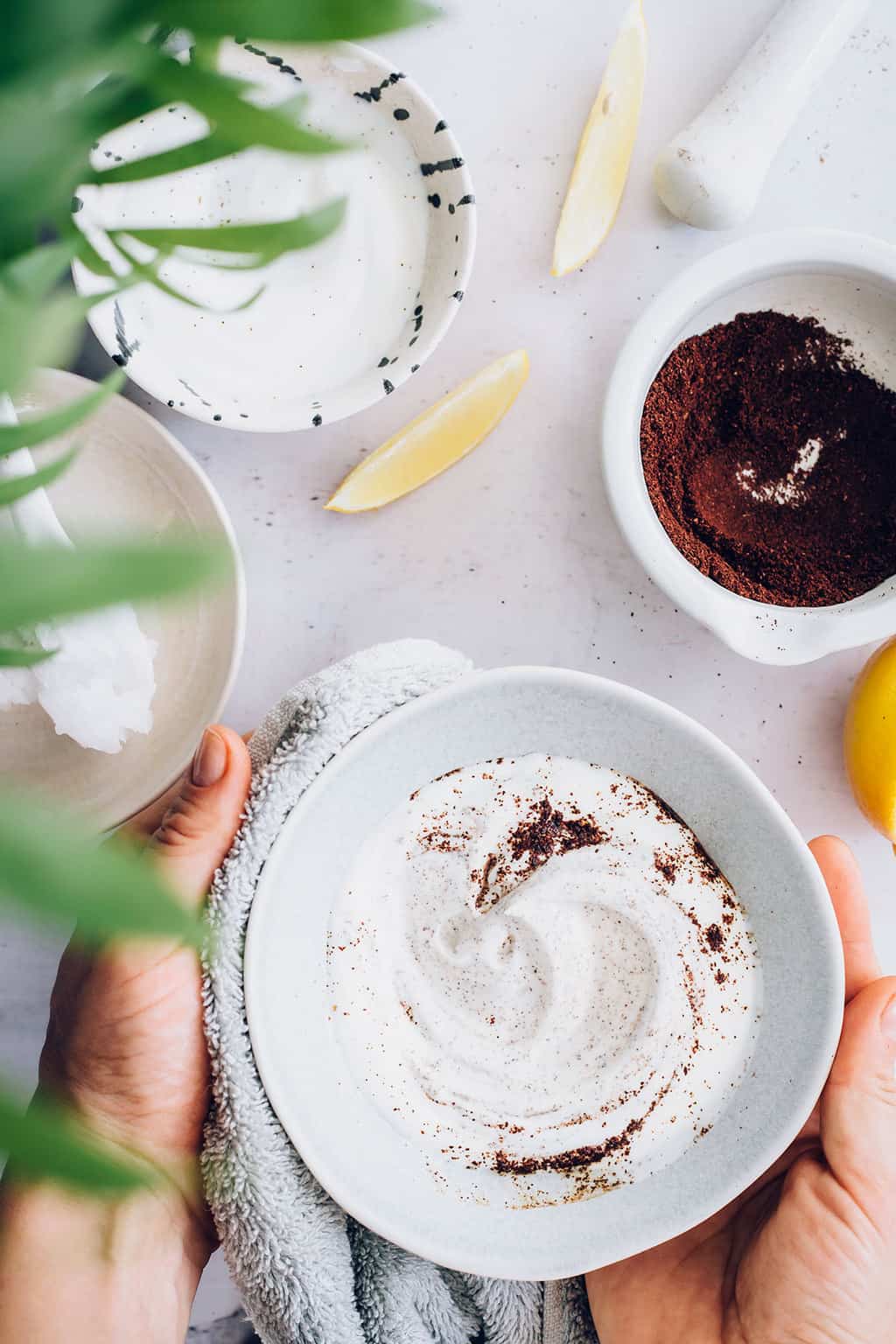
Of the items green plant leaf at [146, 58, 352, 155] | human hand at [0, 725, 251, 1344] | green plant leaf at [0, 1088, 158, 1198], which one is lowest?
human hand at [0, 725, 251, 1344]

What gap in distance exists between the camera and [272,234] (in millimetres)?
217

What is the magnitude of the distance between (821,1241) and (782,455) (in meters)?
0.51

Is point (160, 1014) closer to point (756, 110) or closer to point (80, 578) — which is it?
point (80, 578)

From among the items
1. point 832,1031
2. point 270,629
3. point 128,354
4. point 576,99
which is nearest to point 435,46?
point 576,99

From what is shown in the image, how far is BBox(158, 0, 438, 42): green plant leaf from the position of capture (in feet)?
0.61

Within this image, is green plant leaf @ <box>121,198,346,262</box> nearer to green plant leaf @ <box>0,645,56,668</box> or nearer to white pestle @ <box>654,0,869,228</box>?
green plant leaf @ <box>0,645,56,668</box>

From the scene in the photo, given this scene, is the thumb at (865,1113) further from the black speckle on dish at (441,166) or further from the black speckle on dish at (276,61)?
the black speckle on dish at (276,61)

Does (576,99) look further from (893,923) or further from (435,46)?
(893,923)

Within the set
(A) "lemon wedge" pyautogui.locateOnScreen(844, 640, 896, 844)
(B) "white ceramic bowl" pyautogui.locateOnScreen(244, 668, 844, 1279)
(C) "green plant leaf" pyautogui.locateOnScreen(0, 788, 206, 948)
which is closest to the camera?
(C) "green plant leaf" pyautogui.locateOnScreen(0, 788, 206, 948)

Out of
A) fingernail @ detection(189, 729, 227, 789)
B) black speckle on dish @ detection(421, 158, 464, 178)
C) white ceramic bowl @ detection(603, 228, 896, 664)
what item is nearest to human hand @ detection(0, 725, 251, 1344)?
fingernail @ detection(189, 729, 227, 789)

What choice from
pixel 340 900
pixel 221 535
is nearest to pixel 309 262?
pixel 221 535

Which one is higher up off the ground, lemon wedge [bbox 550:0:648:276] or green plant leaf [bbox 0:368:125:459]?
green plant leaf [bbox 0:368:125:459]

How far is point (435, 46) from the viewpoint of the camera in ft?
2.47

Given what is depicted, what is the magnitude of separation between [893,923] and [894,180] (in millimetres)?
548
